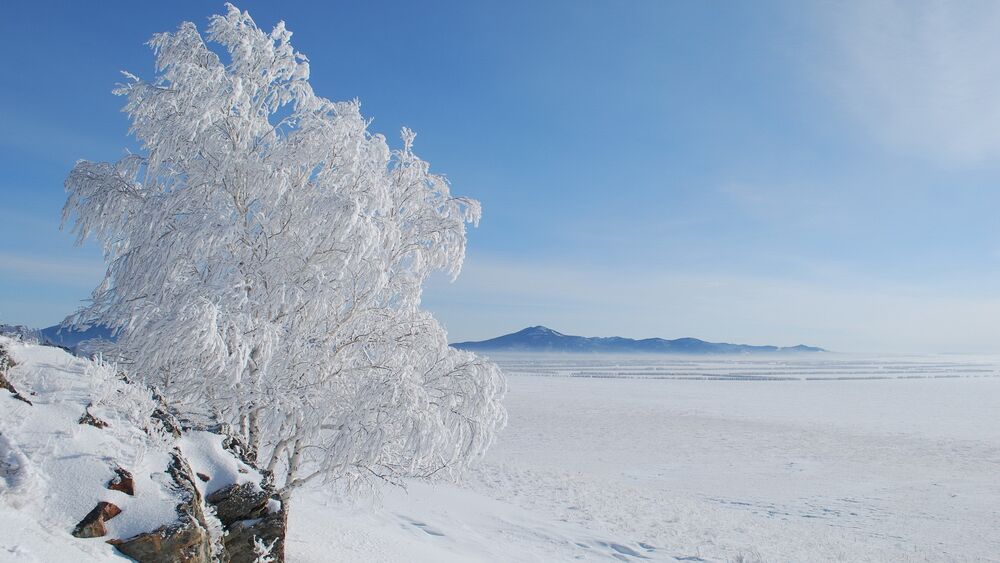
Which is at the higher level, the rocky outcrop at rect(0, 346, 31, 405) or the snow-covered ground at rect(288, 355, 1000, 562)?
the rocky outcrop at rect(0, 346, 31, 405)

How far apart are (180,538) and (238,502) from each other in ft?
4.02

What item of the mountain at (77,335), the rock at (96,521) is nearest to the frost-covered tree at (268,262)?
the mountain at (77,335)

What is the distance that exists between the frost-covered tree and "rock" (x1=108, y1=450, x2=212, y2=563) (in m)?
1.50

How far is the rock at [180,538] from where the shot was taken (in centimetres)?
489

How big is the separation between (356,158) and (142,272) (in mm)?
2935

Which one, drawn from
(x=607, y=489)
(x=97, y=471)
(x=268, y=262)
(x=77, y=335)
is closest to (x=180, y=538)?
(x=97, y=471)

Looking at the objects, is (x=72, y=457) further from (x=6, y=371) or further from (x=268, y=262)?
(x=268, y=262)

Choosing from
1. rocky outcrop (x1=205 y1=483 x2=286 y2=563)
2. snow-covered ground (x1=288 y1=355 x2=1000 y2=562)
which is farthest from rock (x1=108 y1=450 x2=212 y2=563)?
snow-covered ground (x1=288 y1=355 x2=1000 y2=562)

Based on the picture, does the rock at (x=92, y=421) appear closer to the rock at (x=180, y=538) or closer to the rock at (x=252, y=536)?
the rock at (x=180, y=538)

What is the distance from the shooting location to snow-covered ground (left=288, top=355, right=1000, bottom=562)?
12969 millimetres

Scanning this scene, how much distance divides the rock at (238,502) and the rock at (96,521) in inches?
49.5

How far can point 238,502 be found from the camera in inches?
252

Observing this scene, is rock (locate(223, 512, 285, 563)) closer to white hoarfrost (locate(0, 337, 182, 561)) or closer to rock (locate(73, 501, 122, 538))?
white hoarfrost (locate(0, 337, 182, 561))

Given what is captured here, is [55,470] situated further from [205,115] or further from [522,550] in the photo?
[522,550]
